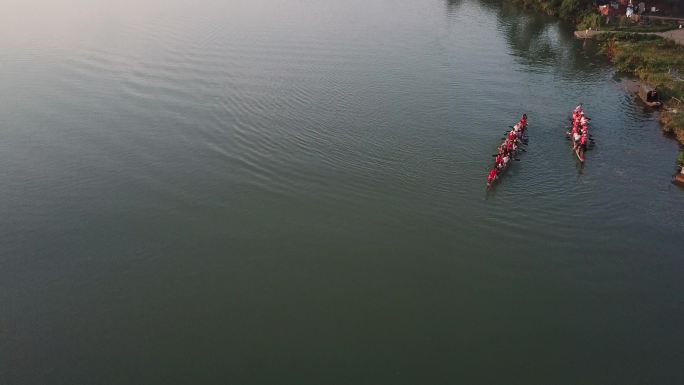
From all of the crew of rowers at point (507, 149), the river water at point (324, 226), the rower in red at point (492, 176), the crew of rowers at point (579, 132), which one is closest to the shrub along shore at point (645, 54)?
the river water at point (324, 226)

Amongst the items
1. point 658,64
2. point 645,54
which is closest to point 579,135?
point 658,64

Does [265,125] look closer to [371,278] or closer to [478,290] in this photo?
[371,278]

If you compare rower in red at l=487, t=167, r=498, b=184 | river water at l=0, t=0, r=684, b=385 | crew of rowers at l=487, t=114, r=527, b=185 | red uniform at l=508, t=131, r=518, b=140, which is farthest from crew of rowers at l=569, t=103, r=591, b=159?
rower in red at l=487, t=167, r=498, b=184

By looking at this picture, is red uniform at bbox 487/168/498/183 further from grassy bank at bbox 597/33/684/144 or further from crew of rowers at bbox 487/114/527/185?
grassy bank at bbox 597/33/684/144

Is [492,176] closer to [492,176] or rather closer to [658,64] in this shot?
[492,176]

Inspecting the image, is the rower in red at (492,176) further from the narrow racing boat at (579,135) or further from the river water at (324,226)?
the narrow racing boat at (579,135)

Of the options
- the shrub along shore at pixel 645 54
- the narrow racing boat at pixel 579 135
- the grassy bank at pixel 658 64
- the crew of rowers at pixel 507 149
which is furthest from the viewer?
the shrub along shore at pixel 645 54

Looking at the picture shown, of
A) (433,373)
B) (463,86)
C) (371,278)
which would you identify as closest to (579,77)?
(463,86)
